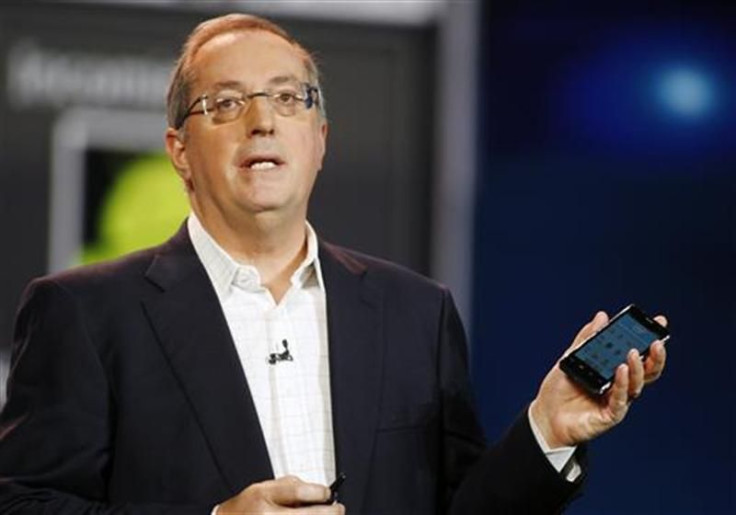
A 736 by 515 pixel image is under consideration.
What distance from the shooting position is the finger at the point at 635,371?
7.06 feet

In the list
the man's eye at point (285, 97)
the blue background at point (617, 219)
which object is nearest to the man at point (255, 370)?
the man's eye at point (285, 97)

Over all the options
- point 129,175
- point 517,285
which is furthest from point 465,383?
point 517,285

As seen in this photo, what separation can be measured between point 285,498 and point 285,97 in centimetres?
57

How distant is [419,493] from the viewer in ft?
7.76

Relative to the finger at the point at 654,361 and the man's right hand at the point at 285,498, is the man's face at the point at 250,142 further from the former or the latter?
the finger at the point at 654,361

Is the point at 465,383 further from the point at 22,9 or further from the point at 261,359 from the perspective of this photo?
the point at 22,9

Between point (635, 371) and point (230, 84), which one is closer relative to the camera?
point (635, 371)

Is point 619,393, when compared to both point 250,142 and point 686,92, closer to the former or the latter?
point 250,142

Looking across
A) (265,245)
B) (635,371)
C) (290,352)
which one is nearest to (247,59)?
(265,245)

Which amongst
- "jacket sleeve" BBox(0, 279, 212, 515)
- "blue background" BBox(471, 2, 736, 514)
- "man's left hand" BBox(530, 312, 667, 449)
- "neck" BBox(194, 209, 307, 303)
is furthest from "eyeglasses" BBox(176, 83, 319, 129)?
"blue background" BBox(471, 2, 736, 514)

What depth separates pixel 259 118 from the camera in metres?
2.37

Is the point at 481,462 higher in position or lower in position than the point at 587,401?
lower

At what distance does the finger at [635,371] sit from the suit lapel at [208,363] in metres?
0.47

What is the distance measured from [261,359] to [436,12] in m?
1.79
